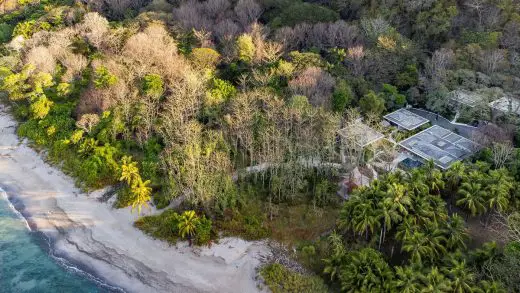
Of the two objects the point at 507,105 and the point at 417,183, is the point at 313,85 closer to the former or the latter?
the point at 417,183

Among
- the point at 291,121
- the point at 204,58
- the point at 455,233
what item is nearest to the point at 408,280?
the point at 455,233

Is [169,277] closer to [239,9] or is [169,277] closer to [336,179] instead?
[336,179]

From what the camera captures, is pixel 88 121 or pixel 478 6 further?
pixel 478 6

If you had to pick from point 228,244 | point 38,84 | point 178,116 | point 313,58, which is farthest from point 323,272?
point 38,84

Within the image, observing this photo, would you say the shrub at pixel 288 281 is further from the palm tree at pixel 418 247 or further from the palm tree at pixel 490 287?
the palm tree at pixel 490 287

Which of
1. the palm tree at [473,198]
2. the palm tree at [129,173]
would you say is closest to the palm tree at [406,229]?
the palm tree at [473,198]
